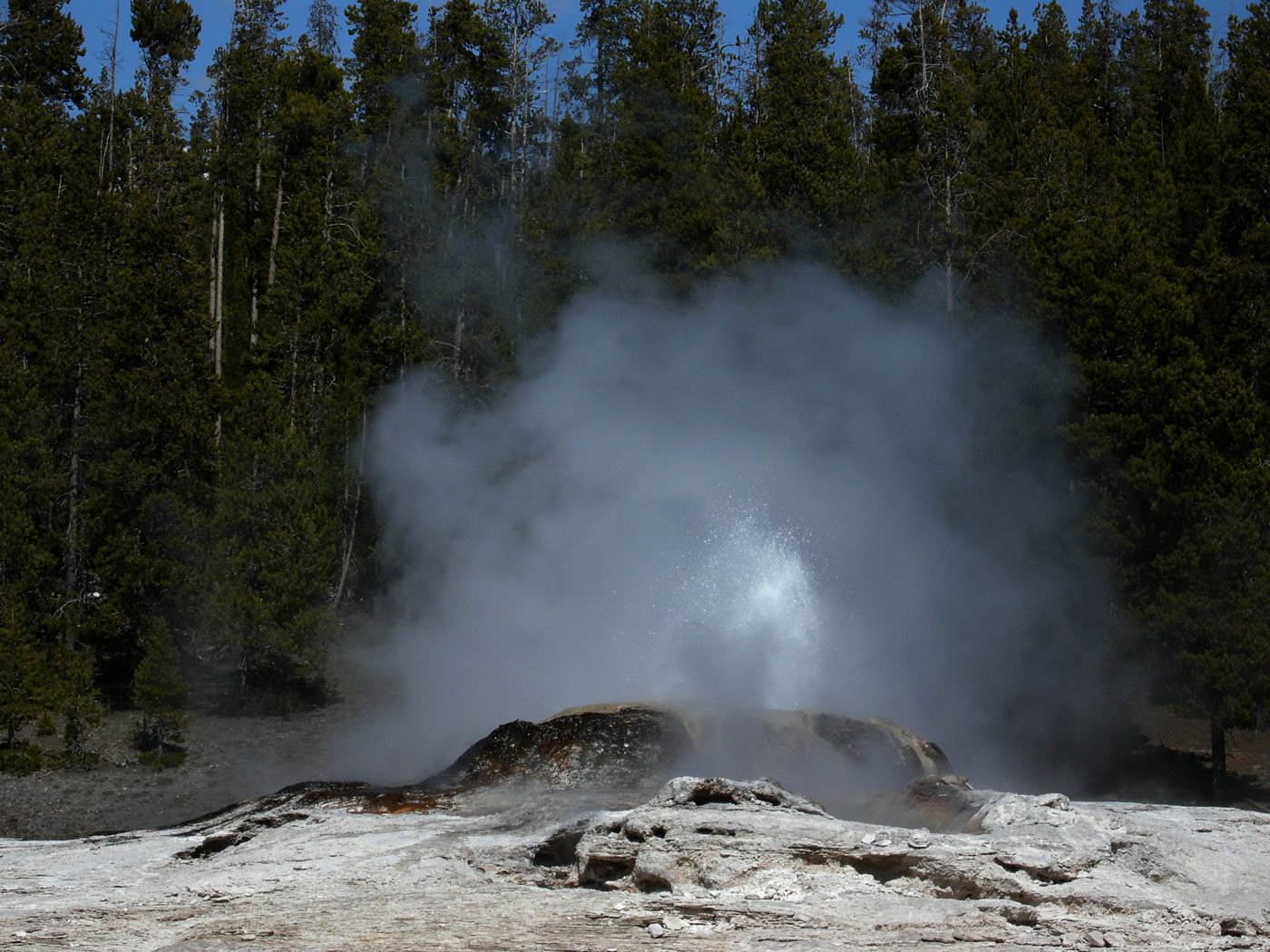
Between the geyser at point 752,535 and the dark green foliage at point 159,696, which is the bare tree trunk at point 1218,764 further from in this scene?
the dark green foliage at point 159,696

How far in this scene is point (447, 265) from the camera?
2627 cm

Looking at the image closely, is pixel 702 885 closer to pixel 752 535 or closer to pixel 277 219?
pixel 752 535

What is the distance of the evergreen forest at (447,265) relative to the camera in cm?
1680

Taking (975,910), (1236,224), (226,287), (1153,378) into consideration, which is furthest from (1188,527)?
(226,287)

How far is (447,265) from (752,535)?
13.8m

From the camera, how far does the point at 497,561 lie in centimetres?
1605

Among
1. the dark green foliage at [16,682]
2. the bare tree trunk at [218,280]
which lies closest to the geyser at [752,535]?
the dark green foliage at [16,682]

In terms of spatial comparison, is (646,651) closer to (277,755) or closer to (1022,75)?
(277,755)

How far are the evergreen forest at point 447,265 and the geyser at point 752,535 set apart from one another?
129 cm

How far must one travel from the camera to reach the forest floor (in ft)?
46.4

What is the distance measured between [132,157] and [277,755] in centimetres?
1774

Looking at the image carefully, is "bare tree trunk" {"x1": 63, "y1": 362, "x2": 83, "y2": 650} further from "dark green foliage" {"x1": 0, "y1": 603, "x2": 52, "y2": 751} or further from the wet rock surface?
the wet rock surface

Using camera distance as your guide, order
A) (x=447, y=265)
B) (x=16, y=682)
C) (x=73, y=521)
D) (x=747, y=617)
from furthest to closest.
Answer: (x=447, y=265), (x=73, y=521), (x=16, y=682), (x=747, y=617)

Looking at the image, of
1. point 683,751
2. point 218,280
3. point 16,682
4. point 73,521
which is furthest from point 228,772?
point 218,280
